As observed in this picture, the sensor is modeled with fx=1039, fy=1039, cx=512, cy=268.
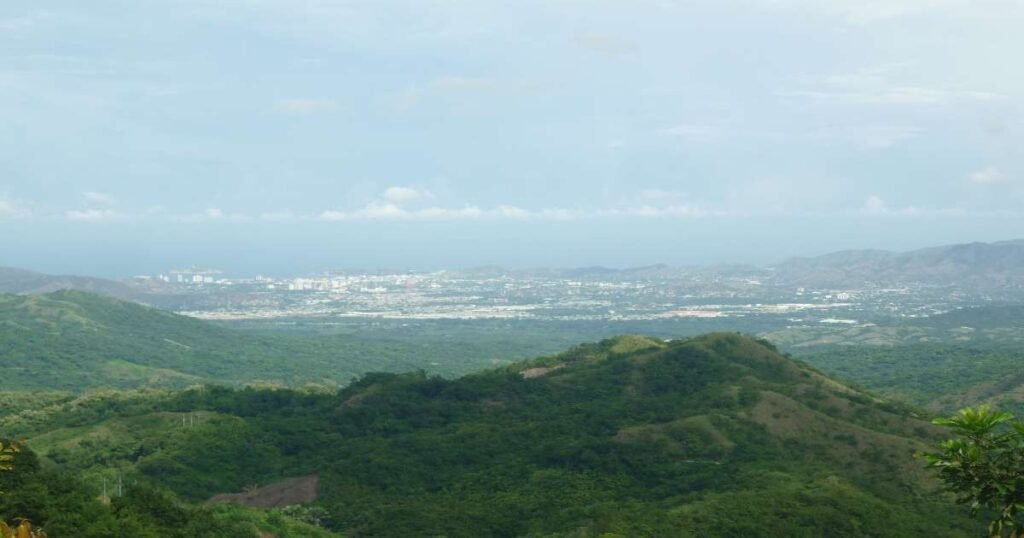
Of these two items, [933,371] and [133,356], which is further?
[133,356]

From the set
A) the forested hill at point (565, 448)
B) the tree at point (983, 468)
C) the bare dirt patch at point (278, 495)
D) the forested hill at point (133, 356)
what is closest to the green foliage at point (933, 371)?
the forested hill at point (565, 448)

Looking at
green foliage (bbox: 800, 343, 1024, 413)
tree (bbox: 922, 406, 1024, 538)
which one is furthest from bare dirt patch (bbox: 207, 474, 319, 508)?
green foliage (bbox: 800, 343, 1024, 413)

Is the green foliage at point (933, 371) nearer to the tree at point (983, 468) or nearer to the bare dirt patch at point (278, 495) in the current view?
the bare dirt patch at point (278, 495)

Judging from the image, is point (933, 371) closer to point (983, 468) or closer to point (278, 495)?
point (278, 495)

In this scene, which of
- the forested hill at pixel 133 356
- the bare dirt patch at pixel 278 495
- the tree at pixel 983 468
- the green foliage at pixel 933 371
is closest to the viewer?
the tree at pixel 983 468

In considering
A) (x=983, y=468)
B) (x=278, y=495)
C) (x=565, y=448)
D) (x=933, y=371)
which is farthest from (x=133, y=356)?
(x=983, y=468)

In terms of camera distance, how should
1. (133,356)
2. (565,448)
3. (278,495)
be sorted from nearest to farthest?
(278,495) → (565,448) → (133,356)
